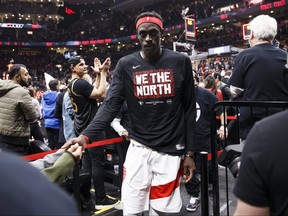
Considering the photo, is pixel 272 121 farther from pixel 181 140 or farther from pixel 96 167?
pixel 96 167

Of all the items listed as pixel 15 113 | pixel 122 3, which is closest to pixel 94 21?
pixel 122 3

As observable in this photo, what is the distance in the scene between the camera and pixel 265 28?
8.78ft

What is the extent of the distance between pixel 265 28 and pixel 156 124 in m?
1.28

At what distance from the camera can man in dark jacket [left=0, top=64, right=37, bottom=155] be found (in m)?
3.50

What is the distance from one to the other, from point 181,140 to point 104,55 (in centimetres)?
4337

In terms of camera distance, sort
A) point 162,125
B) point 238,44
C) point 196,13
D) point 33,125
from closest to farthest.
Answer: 1. point 162,125
2. point 33,125
3. point 238,44
4. point 196,13

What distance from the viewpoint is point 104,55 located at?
44.7 metres

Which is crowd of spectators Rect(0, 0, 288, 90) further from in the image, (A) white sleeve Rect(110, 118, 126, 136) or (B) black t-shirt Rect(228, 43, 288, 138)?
(B) black t-shirt Rect(228, 43, 288, 138)

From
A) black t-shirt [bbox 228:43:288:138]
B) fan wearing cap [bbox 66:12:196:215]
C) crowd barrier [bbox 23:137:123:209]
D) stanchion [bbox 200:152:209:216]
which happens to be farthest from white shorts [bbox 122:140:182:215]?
black t-shirt [bbox 228:43:288:138]

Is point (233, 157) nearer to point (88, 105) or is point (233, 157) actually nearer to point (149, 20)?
point (149, 20)

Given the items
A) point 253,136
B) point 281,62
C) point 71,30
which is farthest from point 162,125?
point 71,30

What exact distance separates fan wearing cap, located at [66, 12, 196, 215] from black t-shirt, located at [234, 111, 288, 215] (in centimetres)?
138

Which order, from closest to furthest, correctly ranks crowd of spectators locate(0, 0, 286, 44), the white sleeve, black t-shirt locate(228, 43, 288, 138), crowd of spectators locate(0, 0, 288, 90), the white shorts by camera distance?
the white shorts → black t-shirt locate(228, 43, 288, 138) → the white sleeve → crowd of spectators locate(0, 0, 288, 90) → crowd of spectators locate(0, 0, 286, 44)

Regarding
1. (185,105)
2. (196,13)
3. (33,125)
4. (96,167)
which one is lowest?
(96,167)
